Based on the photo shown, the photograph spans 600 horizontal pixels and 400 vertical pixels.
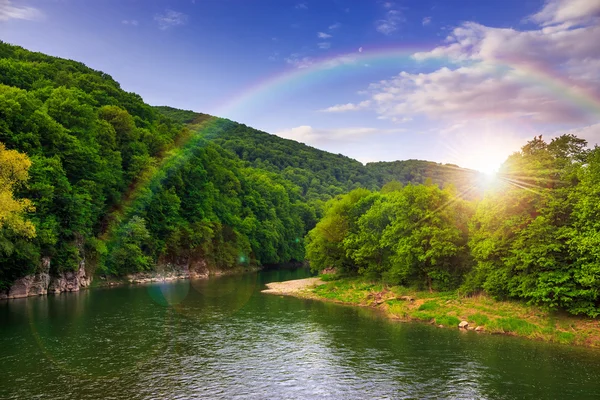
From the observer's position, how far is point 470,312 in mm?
47344

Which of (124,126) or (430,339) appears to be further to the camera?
Result: (124,126)

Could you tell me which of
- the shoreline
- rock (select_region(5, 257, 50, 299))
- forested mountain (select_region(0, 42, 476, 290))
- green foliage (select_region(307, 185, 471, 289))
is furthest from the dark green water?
forested mountain (select_region(0, 42, 476, 290))

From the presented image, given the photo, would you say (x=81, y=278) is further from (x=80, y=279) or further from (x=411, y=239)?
(x=411, y=239)

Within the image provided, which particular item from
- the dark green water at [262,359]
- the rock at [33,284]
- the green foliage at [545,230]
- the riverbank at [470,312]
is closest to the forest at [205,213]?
the green foliage at [545,230]

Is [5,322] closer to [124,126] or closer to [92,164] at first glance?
[92,164]

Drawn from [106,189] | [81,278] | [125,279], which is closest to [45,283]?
[81,278]

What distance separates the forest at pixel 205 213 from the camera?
41.4m

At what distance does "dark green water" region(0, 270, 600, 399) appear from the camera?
1017 inches

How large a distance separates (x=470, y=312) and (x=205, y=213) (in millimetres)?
79836

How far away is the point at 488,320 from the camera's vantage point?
144ft

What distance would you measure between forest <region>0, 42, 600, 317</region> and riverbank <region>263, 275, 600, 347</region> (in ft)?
4.87

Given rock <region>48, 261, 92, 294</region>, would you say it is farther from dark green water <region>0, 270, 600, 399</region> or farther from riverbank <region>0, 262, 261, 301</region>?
dark green water <region>0, 270, 600, 399</region>

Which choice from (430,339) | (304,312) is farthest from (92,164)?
(430,339)

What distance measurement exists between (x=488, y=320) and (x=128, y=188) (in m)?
75.6
